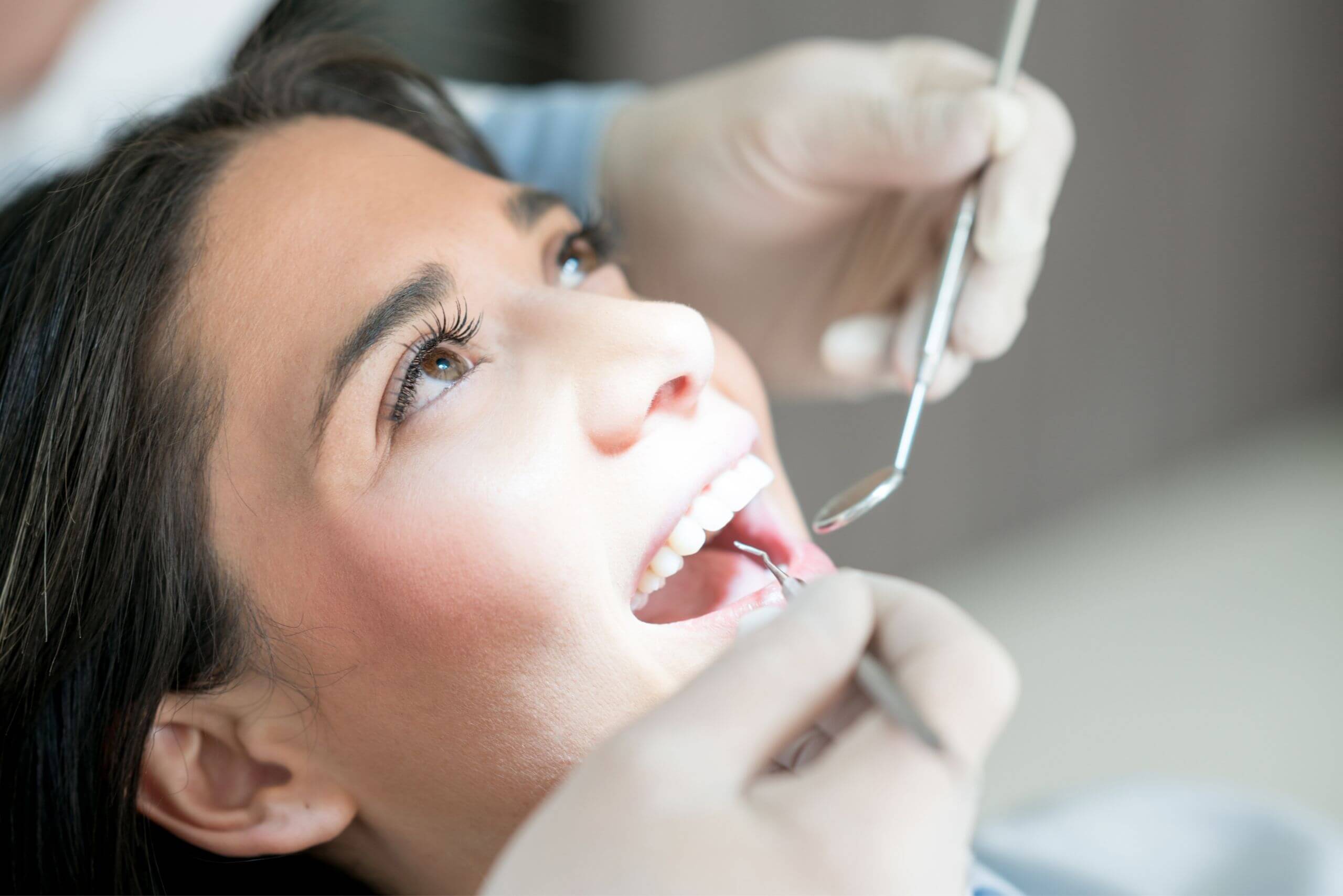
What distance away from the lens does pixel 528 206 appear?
93 centimetres

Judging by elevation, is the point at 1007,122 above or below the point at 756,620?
above

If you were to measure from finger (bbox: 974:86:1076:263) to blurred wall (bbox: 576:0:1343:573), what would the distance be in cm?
91

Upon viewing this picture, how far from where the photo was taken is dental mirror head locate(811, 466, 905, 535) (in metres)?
0.86

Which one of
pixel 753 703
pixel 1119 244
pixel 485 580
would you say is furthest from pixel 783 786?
pixel 1119 244

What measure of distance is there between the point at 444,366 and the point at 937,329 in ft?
1.47

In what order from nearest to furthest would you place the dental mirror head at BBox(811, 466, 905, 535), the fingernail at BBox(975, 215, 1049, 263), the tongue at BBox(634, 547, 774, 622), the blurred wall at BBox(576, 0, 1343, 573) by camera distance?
the dental mirror head at BBox(811, 466, 905, 535) < the tongue at BBox(634, 547, 774, 622) < the fingernail at BBox(975, 215, 1049, 263) < the blurred wall at BBox(576, 0, 1343, 573)

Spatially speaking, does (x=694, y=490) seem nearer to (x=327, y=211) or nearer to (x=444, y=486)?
(x=444, y=486)

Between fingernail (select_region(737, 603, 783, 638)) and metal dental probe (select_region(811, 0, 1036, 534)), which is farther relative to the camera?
metal dental probe (select_region(811, 0, 1036, 534))

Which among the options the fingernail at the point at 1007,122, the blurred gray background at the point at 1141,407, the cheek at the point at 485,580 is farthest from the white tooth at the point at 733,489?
the blurred gray background at the point at 1141,407

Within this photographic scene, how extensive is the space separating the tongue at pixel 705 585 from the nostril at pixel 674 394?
19 centimetres

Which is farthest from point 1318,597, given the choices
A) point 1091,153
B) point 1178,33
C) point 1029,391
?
point 1178,33

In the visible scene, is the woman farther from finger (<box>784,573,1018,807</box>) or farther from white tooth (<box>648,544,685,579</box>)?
finger (<box>784,573,1018,807</box>)

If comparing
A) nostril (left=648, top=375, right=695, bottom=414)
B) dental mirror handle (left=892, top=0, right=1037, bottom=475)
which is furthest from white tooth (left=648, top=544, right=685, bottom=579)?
dental mirror handle (left=892, top=0, right=1037, bottom=475)

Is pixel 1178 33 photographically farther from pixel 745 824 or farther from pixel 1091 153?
pixel 745 824
